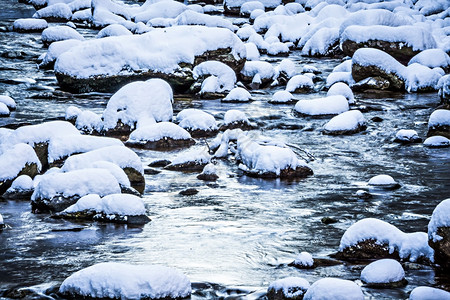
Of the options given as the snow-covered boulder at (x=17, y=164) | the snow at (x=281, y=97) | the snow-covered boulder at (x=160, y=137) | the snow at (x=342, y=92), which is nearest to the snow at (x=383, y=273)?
the snow-covered boulder at (x=17, y=164)

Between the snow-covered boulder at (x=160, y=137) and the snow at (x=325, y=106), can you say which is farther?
the snow at (x=325, y=106)

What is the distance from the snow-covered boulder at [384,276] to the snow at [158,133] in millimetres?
6023

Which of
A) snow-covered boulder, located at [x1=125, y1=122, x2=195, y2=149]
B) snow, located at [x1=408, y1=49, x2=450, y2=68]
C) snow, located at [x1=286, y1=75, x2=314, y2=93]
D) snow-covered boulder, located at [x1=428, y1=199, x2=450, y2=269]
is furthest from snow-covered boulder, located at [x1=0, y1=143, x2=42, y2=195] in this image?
snow, located at [x1=408, y1=49, x2=450, y2=68]

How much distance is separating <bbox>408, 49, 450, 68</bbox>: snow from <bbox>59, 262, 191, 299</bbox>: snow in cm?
1282

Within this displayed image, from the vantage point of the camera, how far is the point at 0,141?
10.2 meters

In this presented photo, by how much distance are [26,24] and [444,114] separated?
49.8ft

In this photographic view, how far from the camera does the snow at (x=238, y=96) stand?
14953mm

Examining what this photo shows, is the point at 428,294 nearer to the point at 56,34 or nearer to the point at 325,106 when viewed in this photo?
the point at 325,106

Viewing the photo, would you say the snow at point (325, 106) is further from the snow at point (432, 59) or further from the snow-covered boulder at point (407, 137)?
the snow at point (432, 59)

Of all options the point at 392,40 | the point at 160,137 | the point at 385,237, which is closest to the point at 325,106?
the point at 160,137

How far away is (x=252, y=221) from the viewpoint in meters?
7.72

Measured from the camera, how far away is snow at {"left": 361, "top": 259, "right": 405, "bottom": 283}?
5754mm

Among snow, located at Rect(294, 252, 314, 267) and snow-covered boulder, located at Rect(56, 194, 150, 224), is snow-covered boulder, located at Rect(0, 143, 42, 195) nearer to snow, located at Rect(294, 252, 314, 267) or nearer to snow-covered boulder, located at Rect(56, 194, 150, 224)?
snow-covered boulder, located at Rect(56, 194, 150, 224)

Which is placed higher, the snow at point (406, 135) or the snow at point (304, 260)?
the snow at point (304, 260)
